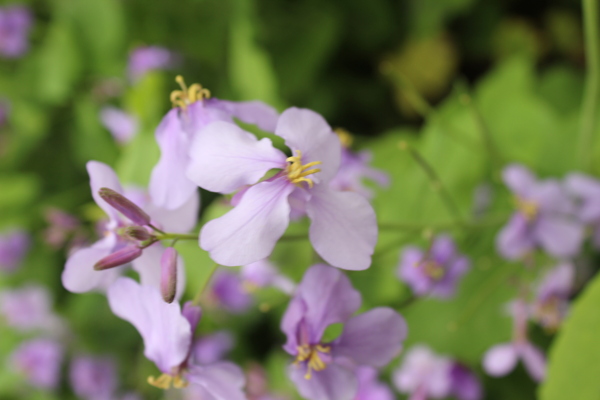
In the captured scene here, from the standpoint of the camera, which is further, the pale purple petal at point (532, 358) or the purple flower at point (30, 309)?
the purple flower at point (30, 309)

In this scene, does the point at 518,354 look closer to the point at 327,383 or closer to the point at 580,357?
the point at 580,357

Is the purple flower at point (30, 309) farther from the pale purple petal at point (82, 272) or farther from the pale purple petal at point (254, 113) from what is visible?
the pale purple petal at point (254, 113)

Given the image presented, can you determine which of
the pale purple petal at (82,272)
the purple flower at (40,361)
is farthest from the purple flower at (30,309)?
the pale purple petal at (82,272)

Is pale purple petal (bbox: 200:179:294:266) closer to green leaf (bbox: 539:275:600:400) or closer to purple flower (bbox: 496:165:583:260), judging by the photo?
green leaf (bbox: 539:275:600:400)

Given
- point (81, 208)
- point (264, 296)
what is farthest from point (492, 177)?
point (81, 208)

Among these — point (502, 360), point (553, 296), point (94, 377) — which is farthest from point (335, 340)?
point (94, 377)

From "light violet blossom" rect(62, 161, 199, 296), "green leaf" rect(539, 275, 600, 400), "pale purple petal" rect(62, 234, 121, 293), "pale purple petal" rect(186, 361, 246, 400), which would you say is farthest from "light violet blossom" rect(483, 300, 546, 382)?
"pale purple petal" rect(62, 234, 121, 293)

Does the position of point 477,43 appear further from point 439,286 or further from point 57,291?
point 57,291
